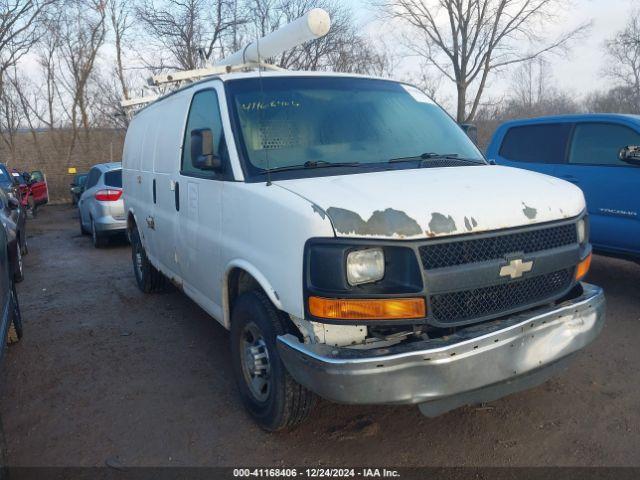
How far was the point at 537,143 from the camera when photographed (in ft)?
21.7

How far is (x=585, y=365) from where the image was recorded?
4.13 meters

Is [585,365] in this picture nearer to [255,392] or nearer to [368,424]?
[368,424]

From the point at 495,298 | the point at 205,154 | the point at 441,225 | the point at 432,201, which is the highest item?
the point at 205,154

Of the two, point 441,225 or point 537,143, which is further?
point 537,143

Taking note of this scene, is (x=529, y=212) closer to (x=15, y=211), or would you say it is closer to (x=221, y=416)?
(x=221, y=416)

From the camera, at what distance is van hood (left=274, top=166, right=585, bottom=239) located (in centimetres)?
258

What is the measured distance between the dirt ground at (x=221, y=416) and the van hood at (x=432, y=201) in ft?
4.26

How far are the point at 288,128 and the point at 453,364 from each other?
185 cm

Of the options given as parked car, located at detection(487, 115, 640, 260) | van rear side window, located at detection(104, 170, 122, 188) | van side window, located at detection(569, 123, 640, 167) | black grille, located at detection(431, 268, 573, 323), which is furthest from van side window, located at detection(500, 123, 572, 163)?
van rear side window, located at detection(104, 170, 122, 188)

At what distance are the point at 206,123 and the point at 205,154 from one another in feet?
2.00

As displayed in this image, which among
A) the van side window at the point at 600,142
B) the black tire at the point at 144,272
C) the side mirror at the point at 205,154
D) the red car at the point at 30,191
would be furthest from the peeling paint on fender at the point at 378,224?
the red car at the point at 30,191

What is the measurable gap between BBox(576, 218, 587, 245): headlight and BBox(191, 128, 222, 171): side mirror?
7.26ft

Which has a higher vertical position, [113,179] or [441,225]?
[113,179]

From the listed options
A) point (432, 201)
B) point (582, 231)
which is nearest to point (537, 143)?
point (582, 231)
